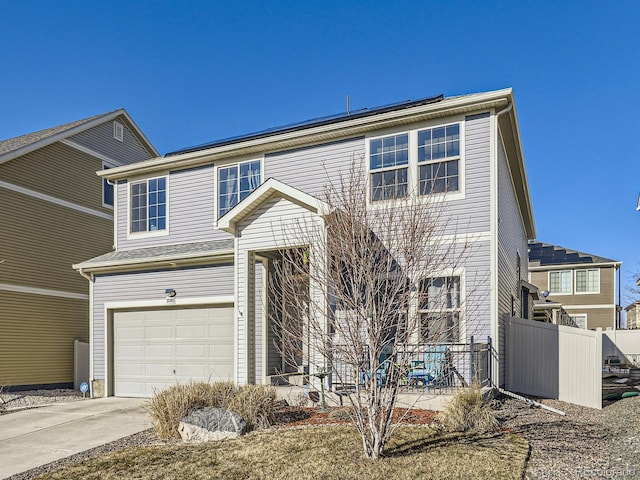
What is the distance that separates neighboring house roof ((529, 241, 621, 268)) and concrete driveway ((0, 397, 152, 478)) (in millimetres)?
25369

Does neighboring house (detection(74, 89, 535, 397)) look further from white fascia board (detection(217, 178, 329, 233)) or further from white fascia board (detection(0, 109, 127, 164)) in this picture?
white fascia board (detection(0, 109, 127, 164))

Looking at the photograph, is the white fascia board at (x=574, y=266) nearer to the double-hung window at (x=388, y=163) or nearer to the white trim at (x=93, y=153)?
the double-hung window at (x=388, y=163)

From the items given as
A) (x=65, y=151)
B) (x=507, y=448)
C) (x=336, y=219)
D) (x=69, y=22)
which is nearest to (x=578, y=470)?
(x=507, y=448)

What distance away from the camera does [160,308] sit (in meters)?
13.2

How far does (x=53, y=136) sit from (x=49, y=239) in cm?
331

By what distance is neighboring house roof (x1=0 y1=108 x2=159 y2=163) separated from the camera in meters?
15.4

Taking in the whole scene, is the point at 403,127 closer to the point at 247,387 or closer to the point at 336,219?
the point at 336,219

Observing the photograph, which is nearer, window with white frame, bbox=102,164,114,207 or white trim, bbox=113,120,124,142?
window with white frame, bbox=102,164,114,207

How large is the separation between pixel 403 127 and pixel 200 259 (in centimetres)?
576

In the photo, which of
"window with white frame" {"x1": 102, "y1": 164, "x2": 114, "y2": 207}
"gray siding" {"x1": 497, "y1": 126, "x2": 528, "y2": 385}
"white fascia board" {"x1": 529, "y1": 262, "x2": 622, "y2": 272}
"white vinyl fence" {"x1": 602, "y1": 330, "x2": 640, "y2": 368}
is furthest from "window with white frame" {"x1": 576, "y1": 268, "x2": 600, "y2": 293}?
"window with white frame" {"x1": 102, "y1": 164, "x2": 114, "y2": 207}

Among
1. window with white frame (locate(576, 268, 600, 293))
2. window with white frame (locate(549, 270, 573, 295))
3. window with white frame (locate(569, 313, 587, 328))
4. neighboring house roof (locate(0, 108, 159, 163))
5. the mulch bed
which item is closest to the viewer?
the mulch bed

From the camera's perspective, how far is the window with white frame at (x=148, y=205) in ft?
46.5

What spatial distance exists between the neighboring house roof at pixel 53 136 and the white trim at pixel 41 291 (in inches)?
144

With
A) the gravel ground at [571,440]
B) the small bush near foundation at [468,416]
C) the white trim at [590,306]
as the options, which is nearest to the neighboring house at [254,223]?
the small bush near foundation at [468,416]
